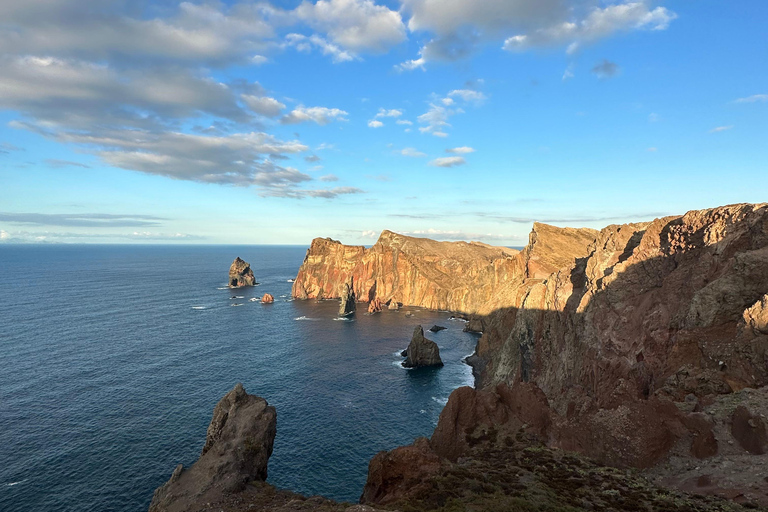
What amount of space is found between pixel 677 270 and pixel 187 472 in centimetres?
6694

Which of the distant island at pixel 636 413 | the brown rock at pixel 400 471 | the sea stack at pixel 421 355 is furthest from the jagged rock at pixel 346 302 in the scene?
the brown rock at pixel 400 471

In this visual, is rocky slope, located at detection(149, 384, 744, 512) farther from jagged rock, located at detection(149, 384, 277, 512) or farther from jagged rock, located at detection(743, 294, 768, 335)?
jagged rock, located at detection(743, 294, 768, 335)

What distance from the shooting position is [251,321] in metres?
162

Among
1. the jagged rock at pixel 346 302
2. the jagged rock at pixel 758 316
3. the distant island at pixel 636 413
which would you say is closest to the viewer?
the distant island at pixel 636 413

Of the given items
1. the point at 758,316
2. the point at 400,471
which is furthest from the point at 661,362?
the point at 400,471

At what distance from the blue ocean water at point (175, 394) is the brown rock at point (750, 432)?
4685 cm

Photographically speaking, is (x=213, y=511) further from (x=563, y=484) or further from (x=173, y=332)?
(x=173, y=332)

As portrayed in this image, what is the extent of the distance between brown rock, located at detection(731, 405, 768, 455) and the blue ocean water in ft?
154

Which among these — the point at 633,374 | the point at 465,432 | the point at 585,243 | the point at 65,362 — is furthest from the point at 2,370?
the point at 585,243

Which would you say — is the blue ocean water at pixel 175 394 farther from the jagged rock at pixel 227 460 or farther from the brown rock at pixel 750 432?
the brown rock at pixel 750 432

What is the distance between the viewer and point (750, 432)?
99.5ft

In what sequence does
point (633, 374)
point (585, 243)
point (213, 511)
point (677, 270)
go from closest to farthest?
point (213, 511) → point (633, 374) → point (677, 270) → point (585, 243)

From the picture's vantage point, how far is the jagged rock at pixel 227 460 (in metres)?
41.6

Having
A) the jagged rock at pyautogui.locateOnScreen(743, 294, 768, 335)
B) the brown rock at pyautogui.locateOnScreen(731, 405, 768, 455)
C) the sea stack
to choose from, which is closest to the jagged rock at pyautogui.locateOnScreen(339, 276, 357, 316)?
the sea stack
